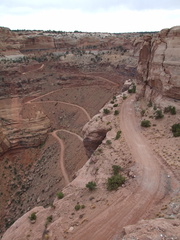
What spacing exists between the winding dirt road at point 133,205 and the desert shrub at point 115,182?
0.77 metres

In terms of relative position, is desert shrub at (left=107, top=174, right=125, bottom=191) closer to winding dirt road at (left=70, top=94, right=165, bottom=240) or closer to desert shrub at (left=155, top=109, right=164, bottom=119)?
winding dirt road at (left=70, top=94, right=165, bottom=240)

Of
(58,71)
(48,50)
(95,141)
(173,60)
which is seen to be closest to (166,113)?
(173,60)

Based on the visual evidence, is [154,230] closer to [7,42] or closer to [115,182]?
[115,182]

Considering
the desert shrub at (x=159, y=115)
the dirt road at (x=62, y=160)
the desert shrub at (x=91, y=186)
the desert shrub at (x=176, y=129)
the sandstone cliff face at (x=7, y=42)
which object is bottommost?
the dirt road at (x=62, y=160)

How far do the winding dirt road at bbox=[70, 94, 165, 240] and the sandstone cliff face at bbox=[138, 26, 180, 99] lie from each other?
6848 mm

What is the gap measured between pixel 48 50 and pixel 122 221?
6049cm

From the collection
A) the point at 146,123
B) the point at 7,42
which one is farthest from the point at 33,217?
the point at 7,42

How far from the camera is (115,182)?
40.3ft

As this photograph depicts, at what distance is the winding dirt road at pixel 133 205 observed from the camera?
9.93 metres

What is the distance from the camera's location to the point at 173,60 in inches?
698

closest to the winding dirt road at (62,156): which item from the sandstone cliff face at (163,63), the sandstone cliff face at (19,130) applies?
the sandstone cliff face at (19,130)

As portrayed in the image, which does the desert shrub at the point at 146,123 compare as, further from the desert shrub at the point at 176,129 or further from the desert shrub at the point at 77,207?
the desert shrub at the point at 77,207

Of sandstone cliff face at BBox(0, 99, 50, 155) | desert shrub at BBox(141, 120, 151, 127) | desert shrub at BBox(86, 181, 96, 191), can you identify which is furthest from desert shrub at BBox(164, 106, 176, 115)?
sandstone cliff face at BBox(0, 99, 50, 155)

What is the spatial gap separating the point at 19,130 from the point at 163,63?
86.4ft
